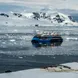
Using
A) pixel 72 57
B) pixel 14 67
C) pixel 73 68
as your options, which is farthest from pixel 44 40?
pixel 73 68

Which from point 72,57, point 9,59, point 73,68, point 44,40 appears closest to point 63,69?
point 73,68

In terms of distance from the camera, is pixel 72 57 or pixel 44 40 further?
pixel 44 40

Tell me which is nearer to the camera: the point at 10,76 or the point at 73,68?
the point at 10,76

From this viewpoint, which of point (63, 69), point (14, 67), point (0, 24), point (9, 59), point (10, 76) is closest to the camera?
point (10, 76)

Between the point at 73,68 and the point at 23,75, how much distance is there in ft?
12.5

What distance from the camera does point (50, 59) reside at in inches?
1742

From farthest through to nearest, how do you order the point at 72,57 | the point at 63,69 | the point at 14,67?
the point at 72,57 → the point at 14,67 → the point at 63,69

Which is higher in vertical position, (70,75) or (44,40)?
(70,75)

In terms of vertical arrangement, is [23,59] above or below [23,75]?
below


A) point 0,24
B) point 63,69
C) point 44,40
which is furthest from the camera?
point 0,24

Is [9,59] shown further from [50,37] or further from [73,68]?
[50,37]

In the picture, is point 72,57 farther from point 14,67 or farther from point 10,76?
point 10,76

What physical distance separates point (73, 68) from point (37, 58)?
74.7 feet

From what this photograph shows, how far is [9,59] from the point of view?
4259 centimetres
